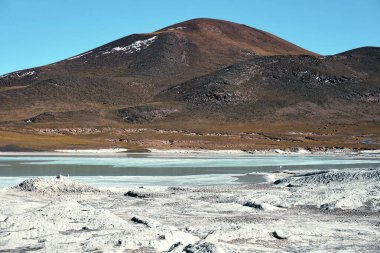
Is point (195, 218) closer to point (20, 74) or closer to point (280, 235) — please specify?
point (280, 235)

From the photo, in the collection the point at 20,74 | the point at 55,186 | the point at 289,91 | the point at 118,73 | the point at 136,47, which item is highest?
the point at 136,47

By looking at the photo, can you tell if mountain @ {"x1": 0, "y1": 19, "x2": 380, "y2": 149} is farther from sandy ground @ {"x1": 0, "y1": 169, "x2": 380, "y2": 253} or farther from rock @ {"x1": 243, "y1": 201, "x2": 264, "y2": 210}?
rock @ {"x1": 243, "y1": 201, "x2": 264, "y2": 210}

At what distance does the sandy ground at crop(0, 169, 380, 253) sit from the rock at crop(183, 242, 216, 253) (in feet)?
0.08

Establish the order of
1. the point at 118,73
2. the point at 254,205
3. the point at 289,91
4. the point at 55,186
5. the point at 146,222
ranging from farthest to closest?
the point at 118,73 → the point at 289,91 → the point at 55,186 → the point at 254,205 → the point at 146,222

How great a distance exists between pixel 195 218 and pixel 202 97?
11159cm

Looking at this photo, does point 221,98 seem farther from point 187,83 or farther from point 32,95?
point 32,95

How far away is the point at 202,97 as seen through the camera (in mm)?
128750

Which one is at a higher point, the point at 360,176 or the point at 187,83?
the point at 187,83

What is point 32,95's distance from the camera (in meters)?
142

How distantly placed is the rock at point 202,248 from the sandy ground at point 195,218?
0.08ft

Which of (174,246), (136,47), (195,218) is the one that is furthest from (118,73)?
(174,246)

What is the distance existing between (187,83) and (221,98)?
16.8 metres

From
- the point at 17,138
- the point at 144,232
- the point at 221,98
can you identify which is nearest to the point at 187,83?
the point at 221,98

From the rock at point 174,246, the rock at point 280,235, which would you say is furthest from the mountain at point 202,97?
the rock at point 174,246
